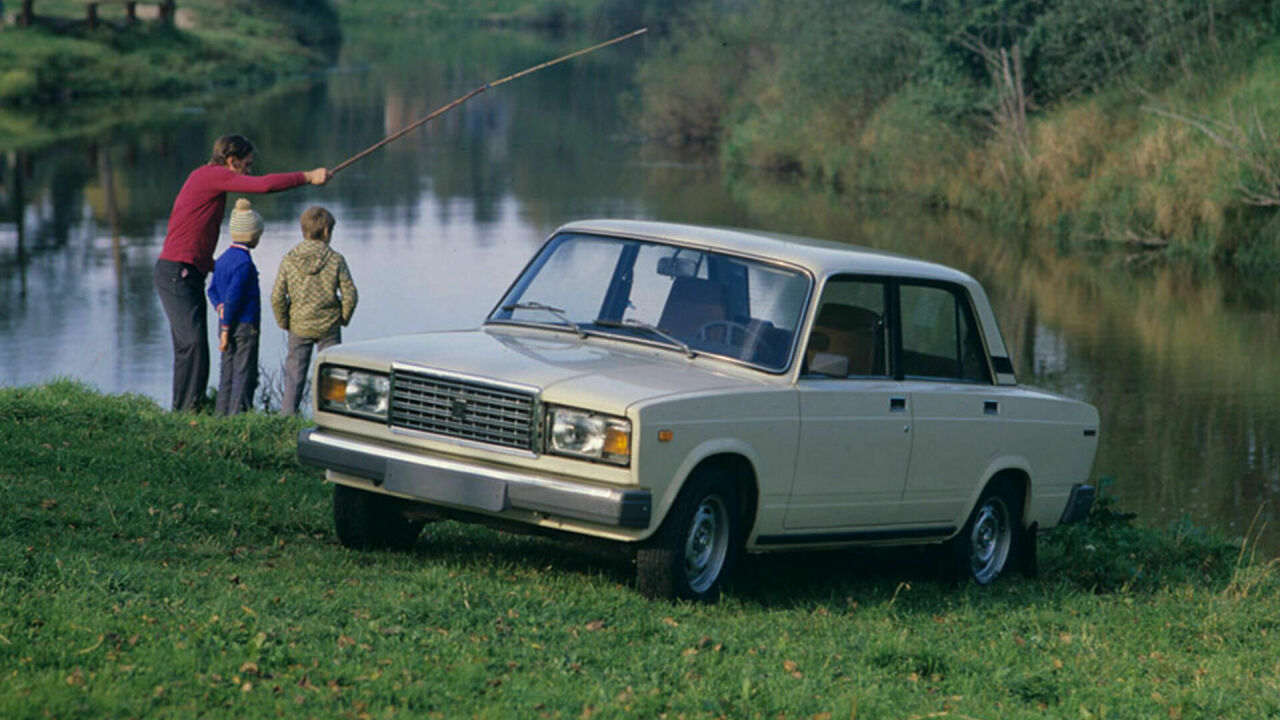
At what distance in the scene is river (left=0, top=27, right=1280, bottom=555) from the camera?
17.9m

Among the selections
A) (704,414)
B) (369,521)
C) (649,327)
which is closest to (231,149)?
(369,521)

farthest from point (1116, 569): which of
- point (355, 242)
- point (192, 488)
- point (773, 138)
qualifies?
point (773, 138)

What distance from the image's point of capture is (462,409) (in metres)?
7.58

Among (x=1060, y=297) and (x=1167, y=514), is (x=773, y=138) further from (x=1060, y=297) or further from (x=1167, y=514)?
(x=1167, y=514)

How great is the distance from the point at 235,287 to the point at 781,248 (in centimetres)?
503

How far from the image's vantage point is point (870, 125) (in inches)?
1750

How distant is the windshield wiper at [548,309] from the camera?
27.9ft

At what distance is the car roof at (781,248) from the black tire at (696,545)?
1.28m

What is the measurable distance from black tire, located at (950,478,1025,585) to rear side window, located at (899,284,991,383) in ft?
2.12

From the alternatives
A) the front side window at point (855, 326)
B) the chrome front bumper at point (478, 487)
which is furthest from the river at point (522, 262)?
the chrome front bumper at point (478, 487)

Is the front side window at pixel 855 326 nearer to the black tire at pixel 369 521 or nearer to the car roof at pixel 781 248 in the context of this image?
the car roof at pixel 781 248

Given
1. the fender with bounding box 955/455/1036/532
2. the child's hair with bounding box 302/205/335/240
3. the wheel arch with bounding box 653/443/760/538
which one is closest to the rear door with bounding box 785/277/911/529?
the wheel arch with bounding box 653/443/760/538

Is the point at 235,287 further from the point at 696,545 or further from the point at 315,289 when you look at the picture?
the point at 696,545

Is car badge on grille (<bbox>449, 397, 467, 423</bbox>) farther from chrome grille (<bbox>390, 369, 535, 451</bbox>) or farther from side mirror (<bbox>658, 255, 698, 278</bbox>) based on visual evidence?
side mirror (<bbox>658, 255, 698, 278</bbox>)
